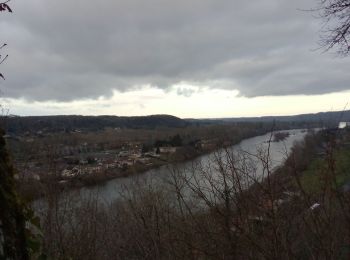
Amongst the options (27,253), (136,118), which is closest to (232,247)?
(27,253)

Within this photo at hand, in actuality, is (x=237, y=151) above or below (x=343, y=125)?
below

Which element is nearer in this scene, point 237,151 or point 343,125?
point 343,125

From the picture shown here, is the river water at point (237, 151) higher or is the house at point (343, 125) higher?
the house at point (343, 125)

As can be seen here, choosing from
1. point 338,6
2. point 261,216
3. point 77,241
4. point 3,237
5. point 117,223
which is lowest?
point 117,223

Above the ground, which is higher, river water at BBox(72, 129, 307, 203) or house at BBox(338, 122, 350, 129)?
house at BBox(338, 122, 350, 129)

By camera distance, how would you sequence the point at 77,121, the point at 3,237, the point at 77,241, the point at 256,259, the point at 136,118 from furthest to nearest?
the point at 136,118 → the point at 77,121 → the point at 77,241 → the point at 256,259 → the point at 3,237

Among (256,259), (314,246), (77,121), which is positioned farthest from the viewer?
(77,121)

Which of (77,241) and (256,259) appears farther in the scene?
(77,241)

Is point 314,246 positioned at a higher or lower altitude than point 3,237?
lower

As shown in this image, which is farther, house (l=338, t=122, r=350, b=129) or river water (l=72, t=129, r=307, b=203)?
river water (l=72, t=129, r=307, b=203)

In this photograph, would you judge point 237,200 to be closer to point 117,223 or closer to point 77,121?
point 117,223

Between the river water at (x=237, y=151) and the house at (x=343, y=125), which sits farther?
the river water at (x=237, y=151)
